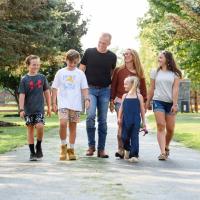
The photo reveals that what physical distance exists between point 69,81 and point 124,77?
95 centimetres

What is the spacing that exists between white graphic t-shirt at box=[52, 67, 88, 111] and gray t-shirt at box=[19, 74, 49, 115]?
313 millimetres

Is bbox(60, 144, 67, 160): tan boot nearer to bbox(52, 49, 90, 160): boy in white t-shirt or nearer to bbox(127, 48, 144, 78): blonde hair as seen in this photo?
bbox(52, 49, 90, 160): boy in white t-shirt

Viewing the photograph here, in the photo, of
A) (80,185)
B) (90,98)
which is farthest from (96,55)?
(80,185)

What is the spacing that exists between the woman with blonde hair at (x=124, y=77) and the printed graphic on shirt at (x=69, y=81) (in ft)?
2.47

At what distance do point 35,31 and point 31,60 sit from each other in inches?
630

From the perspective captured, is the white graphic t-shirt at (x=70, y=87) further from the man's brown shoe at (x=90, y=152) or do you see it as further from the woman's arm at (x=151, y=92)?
the woman's arm at (x=151, y=92)

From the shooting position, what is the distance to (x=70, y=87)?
35.9 feet

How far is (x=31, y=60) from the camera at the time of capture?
11070 millimetres

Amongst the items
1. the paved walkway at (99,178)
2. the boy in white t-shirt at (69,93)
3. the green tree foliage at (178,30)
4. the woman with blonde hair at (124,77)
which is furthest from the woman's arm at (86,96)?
the green tree foliage at (178,30)

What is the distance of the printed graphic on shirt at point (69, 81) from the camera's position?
10.9 m

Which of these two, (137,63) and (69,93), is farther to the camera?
(137,63)

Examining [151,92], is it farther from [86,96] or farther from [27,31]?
[27,31]

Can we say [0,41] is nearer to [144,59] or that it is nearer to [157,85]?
[157,85]

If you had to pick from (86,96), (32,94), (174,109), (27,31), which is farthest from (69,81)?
(27,31)
